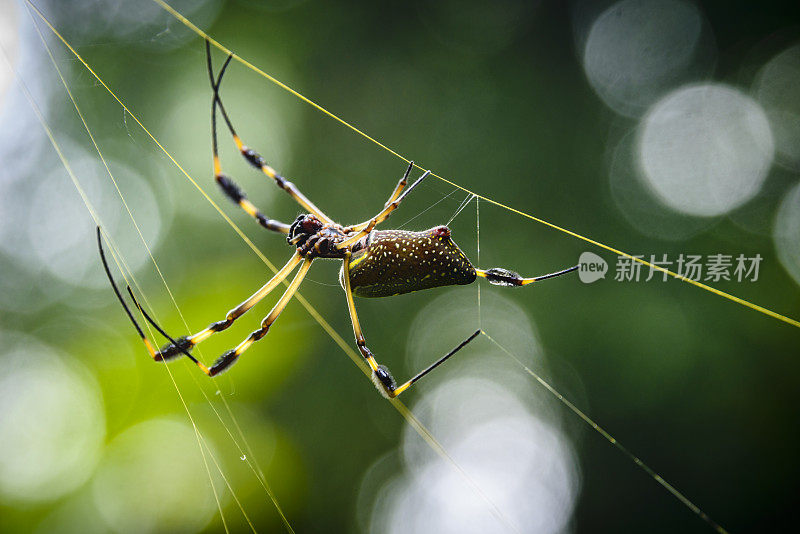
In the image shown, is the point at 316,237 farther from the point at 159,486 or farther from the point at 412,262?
the point at 159,486

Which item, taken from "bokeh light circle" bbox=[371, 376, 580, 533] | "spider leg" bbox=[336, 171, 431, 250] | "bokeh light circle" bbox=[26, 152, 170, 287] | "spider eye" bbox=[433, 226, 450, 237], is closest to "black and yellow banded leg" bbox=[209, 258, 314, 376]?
"spider leg" bbox=[336, 171, 431, 250]

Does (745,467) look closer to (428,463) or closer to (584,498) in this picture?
(584,498)

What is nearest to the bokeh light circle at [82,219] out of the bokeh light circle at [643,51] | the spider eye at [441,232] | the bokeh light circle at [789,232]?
the spider eye at [441,232]

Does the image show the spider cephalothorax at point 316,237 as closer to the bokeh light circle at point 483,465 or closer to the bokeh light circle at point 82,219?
the bokeh light circle at point 82,219

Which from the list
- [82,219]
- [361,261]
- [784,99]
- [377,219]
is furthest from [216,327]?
[784,99]

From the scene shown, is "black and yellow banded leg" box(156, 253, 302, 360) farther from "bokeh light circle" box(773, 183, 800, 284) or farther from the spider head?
"bokeh light circle" box(773, 183, 800, 284)

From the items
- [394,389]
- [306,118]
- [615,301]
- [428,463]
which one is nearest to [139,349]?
[394,389]

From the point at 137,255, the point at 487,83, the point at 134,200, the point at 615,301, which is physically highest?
the point at 134,200
